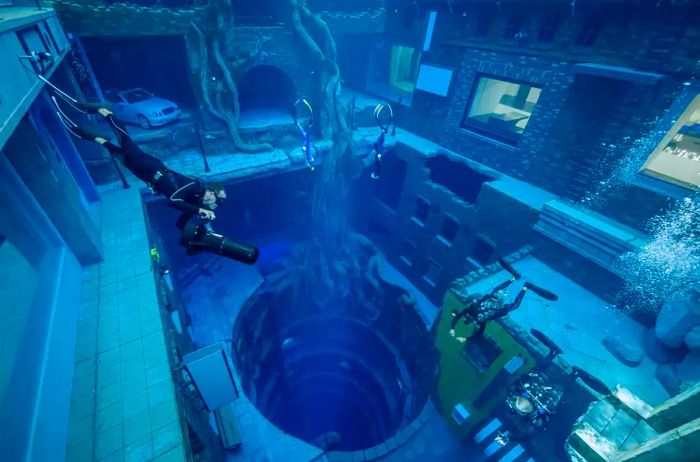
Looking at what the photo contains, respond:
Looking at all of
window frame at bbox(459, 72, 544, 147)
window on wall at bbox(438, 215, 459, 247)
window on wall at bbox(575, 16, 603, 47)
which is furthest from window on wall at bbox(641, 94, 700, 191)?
window on wall at bbox(438, 215, 459, 247)

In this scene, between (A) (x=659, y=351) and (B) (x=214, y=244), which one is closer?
(B) (x=214, y=244)

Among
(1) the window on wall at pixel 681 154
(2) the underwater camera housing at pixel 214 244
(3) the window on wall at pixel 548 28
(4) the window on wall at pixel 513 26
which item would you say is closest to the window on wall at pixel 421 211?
(4) the window on wall at pixel 513 26

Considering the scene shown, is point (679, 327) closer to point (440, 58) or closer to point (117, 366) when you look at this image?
point (117, 366)

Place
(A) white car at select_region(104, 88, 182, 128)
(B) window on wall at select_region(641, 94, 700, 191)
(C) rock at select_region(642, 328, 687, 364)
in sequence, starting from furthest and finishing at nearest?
1. (A) white car at select_region(104, 88, 182, 128)
2. (B) window on wall at select_region(641, 94, 700, 191)
3. (C) rock at select_region(642, 328, 687, 364)

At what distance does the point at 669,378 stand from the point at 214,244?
9793 mm

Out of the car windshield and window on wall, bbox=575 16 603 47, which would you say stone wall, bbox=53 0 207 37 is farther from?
window on wall, bbox=575 16 603 47

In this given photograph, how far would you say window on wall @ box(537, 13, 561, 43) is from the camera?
1068 centimetres

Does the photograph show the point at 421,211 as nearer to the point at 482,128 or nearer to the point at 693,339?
the point at 482,128

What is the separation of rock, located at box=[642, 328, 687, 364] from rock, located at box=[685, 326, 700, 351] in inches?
14.2

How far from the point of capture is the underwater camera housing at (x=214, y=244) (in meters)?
4.18

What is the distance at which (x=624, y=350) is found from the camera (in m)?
7.53

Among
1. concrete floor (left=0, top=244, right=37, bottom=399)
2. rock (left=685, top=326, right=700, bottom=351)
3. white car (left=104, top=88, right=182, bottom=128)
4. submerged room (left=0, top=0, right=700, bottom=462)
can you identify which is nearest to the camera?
concrete floor (left=0, top=244, right=37, bottom=399)

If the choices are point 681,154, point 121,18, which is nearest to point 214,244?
point 121,18

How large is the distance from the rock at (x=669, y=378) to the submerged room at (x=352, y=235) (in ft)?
0.29
